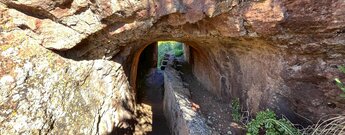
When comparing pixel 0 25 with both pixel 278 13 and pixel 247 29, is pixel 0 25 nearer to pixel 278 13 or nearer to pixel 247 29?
pixel 247 29

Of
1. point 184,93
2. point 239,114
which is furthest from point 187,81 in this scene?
point 239,114

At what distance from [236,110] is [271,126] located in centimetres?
141

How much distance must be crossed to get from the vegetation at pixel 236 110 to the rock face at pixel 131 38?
281 millimetres

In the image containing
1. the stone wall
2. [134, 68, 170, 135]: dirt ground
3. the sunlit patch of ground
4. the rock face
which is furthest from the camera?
[134, 68, 170, 135]: dirt ground

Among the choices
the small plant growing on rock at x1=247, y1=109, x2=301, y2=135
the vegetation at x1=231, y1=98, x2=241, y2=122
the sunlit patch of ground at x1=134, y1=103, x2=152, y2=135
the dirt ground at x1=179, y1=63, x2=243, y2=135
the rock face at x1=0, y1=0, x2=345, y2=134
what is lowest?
the sunlit patch of ground at x1=134, y1=103, x2=152, y2=135

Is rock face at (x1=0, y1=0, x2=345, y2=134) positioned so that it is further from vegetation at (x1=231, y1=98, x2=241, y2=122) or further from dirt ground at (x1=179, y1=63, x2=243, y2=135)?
dirt ground at (x1=179, y1=63, x2=243, y2=135)

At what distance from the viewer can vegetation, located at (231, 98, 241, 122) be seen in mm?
4292

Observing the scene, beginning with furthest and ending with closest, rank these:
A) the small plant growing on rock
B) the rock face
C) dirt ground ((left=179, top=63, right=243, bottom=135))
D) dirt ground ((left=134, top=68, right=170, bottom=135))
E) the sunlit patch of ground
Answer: dirt ground ((left=134, top=68, right=170, bottom=135))
the sunlit patch of ground
dirt ground ((left=179, top=63, right=243, bottom=135))
the small plant growing on rock
the rock face

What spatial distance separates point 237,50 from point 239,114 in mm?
1255

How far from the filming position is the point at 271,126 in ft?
9.98

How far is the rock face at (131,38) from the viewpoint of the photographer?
263 centimetres

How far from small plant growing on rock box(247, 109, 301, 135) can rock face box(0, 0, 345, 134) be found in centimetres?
27

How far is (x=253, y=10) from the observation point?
2.87 m

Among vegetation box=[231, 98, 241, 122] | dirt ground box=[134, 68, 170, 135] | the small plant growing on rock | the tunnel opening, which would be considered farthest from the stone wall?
dirt ground box=[134, 68, 170, 135]
